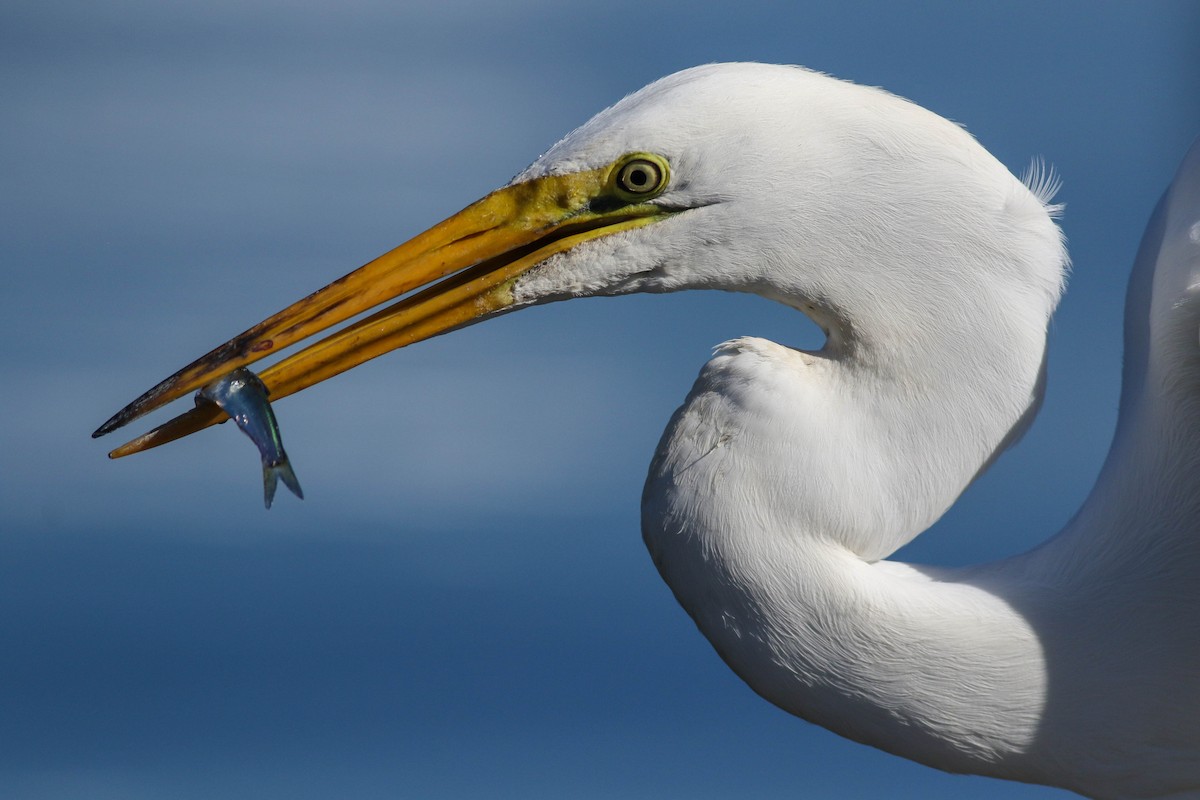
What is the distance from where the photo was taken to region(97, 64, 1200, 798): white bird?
6.89ft

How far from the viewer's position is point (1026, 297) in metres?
2.11

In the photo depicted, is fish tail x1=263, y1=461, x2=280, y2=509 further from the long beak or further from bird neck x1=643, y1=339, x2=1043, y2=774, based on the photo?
bird neck x1=643, y1=339, x2=1043, y2=774

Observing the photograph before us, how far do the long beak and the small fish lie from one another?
0.09ft

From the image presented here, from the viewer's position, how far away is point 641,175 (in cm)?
218

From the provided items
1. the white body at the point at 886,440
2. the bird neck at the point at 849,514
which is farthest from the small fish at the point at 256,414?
the bird neck at the point at 849,514

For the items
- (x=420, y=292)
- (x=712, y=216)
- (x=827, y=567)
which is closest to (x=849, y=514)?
(x=827, y=567)

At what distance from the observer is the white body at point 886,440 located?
2100mm

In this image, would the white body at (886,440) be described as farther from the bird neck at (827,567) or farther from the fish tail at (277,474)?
the fish tail at (277,474)

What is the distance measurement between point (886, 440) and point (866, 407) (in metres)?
0.06

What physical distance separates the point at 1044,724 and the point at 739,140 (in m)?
1.00

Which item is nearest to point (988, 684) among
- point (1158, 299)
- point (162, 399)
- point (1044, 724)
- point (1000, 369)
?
point (1044, 724)

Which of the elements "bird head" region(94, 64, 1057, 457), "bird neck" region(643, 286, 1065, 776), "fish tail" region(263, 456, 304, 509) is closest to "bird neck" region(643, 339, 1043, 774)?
"bird neck" region(643, 286, 1065, 776)

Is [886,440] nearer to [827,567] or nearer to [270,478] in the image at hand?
[827,567]

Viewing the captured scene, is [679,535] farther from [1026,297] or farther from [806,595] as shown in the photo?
[1026,297]
